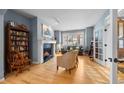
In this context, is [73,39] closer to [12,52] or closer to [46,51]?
[46,51]

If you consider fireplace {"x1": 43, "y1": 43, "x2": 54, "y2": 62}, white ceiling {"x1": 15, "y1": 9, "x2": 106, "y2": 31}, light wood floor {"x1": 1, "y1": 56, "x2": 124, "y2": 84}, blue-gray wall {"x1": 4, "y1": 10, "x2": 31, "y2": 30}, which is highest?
white ceiling {"x1": 15, "y1": 9, "x2": 106, "y2": 31}

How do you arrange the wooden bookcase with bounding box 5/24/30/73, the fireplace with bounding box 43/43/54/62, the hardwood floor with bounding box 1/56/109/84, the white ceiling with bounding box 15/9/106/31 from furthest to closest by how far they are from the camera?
the fireplace with bounding box 43/43/54/62, the white ceiling with bounding box 15/9/106/31, the wooden bookcase with bounding box 5/24/30/73, the hardwood floor with bounding box 1/56/109/84

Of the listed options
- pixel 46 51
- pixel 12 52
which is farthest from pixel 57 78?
pixel 46 51


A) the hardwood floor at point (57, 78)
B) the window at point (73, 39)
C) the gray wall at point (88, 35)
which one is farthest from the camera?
the window at point (73, 39)

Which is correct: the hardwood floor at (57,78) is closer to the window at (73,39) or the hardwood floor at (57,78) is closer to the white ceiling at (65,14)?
the white ceiling at (65,14)

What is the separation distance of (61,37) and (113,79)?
1167 centimetres

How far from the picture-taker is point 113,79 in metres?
1.79

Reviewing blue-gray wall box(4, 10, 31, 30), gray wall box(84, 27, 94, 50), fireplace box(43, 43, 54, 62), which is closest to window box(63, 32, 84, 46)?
gray wall box(84, 27, 94, 50)

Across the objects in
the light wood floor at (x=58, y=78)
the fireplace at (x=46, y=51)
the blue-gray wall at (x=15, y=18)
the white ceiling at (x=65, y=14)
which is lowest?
the light wood floor at (x=58, y=78)

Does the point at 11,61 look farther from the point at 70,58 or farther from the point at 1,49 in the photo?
the point at 70,58

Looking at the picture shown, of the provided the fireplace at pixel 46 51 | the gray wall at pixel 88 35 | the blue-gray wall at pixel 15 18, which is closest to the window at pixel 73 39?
the gray wall at pixel 88 35

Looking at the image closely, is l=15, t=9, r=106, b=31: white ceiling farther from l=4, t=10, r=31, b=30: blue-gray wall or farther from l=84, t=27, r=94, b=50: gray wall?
l=84, t=27, r=94, b=50: gray wall

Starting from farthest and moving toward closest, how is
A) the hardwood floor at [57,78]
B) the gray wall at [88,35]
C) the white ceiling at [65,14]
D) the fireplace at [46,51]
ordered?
the gray wall at [88,35], the fireplace at [46,51], the white ceiling at [65,14], the hardwood floor at [57,78]
